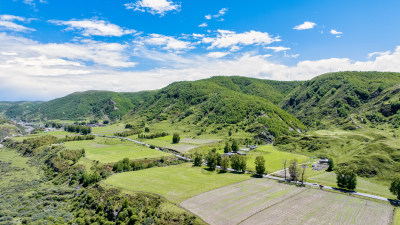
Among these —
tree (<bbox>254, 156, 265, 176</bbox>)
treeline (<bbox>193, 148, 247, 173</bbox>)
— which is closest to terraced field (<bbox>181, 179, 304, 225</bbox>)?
tree (<bbox>254, 156, 265, 176</bbox>)

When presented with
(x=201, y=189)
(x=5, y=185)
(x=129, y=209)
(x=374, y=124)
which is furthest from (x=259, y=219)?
(x=374, y=124)

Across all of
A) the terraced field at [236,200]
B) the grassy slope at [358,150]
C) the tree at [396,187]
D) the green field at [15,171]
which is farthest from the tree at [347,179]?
the green field at [15,171]

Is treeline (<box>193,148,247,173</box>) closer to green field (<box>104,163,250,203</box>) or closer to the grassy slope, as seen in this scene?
green field (<box>104,163,250,203</box>)

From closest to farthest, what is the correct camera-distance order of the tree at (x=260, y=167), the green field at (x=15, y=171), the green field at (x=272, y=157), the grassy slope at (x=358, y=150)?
the grassy slope at (x=358, y=150) → the tree at (x=260, y=167) → the green field at (x=272, y=157) → the green field at (x=15, y=171)

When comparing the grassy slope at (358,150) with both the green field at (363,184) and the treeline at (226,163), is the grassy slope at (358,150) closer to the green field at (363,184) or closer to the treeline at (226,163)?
the green field at (363,184)

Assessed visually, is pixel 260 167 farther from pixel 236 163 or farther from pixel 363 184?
pixel 363 184

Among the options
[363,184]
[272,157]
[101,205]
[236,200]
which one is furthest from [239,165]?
[101,205]
